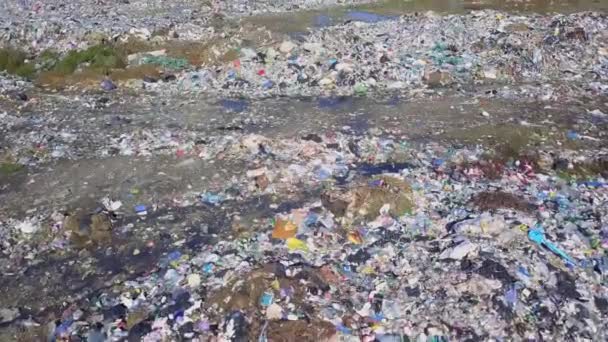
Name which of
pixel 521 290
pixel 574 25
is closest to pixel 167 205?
pixel 521 290

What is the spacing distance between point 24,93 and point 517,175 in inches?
264

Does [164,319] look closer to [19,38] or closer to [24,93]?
[24,93]

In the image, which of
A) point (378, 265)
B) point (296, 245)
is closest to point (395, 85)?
point (296, 245)

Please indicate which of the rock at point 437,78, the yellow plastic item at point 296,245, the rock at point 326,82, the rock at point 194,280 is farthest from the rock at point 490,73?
the rock at point 194,280

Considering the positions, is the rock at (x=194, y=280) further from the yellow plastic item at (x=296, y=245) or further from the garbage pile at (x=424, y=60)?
the garbage pile at (x=424, y=60)

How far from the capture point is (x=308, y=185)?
17.7 ft

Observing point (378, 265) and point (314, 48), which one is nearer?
point (378, 265)

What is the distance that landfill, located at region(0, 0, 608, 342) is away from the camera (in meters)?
3.75

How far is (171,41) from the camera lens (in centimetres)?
1030

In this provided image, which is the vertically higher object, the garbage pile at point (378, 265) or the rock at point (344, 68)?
the rock at point (344, 68)

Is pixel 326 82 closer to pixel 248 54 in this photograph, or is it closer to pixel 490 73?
pixel 248 54

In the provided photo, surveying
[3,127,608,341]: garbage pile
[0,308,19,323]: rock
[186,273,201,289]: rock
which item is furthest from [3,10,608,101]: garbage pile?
[0,308,19,323]: rock

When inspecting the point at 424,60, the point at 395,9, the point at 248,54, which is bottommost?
the point at 395,9

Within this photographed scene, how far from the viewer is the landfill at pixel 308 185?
3752mm
